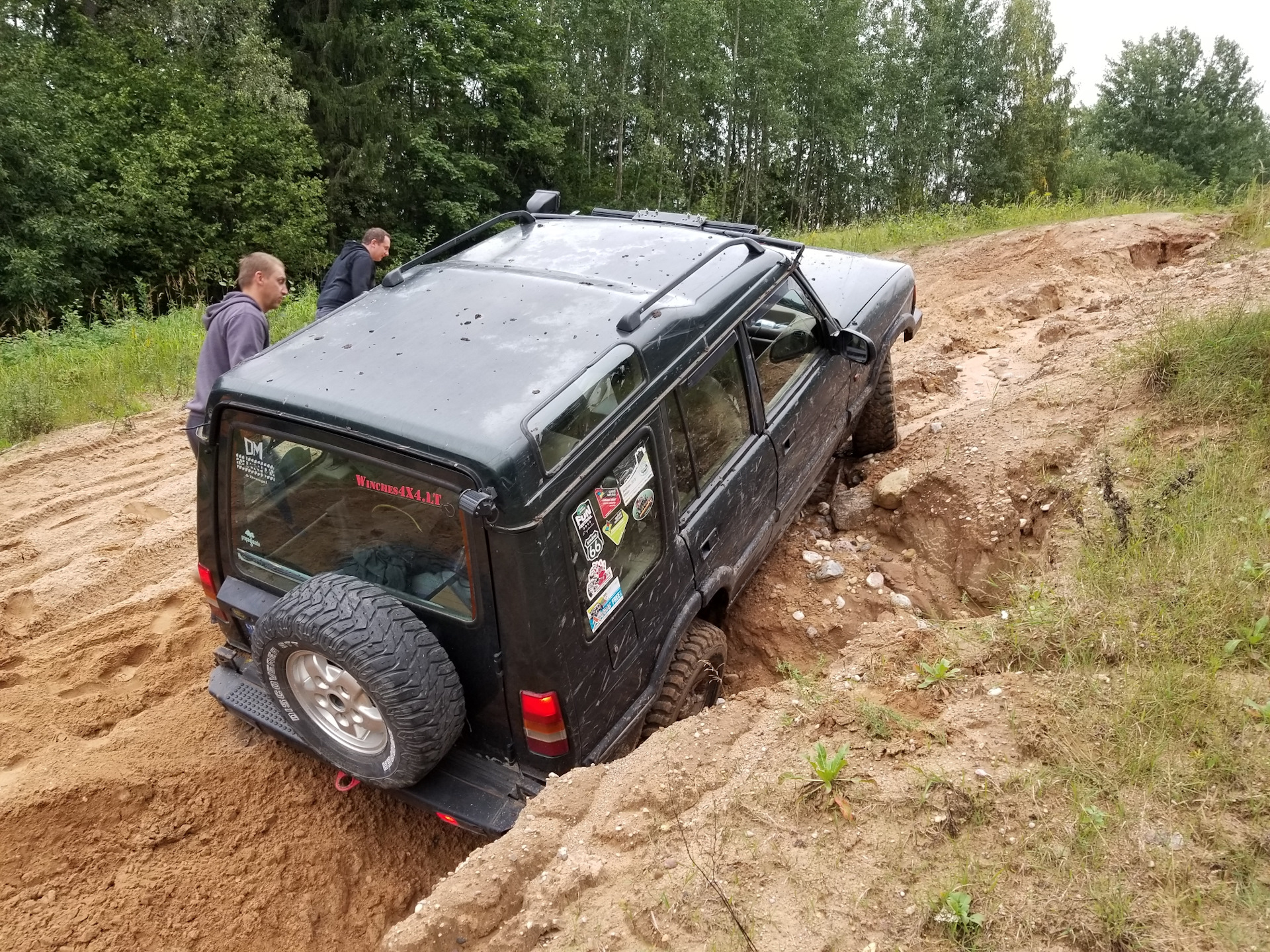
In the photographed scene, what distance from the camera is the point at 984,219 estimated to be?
40.7 feet

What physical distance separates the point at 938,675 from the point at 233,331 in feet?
11.4

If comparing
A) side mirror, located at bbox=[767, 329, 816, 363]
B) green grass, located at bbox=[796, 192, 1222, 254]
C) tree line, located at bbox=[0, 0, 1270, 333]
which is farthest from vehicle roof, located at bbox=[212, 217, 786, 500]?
tree line, located at bbox=[0, 0, 1270, 333]

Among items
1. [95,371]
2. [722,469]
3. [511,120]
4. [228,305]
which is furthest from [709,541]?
[511,120]

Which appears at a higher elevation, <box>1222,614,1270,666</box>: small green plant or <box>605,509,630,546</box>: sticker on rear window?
<box>605,509,630,546</box>: sticker on rear window

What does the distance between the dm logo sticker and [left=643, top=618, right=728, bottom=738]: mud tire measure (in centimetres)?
55

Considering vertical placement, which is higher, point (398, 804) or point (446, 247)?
point (446, 247)

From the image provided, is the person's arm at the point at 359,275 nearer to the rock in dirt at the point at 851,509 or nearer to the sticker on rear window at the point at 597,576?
the rock in dirt at the point at 851,509

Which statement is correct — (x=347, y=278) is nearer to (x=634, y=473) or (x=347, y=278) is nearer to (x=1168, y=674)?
(x=634, y=473)

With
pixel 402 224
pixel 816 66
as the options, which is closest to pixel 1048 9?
pixel 816 66

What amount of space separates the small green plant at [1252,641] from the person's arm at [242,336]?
413 centimetres

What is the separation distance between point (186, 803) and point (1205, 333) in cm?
553

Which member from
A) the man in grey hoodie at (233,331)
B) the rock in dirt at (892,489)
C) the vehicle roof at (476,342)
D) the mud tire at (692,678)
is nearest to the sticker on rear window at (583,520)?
the vehicle roof at (476,342)

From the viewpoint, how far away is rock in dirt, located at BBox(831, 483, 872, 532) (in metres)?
4.81

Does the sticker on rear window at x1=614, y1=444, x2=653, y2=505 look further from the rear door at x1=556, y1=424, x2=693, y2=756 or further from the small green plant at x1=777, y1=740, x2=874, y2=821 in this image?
the small green plant at x1=777, y1=740, x2=874, y2=821
